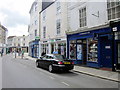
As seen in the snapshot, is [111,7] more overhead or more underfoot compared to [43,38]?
more overhead

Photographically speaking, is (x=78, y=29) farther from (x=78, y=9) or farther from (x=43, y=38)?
(x=43, y=38)

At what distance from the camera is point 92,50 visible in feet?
41.1

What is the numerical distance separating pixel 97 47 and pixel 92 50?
851mm

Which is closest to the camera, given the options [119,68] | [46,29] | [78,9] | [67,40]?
[119,68]

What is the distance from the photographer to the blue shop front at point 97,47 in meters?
10.5

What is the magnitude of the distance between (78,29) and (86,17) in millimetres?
1599

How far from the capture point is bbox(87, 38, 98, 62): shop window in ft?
39.4

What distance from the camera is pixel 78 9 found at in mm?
14398

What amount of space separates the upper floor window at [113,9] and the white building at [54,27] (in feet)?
23.5

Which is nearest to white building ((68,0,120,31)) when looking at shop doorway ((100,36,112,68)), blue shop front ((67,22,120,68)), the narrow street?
blue shop front ((67,22,120,68))

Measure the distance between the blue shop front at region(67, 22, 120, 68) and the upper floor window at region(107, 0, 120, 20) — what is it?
1.07m

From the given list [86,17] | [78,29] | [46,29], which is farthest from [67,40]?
[46,29]

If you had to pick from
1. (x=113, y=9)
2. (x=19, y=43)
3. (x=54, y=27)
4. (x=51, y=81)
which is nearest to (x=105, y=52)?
(x=113, y=9)

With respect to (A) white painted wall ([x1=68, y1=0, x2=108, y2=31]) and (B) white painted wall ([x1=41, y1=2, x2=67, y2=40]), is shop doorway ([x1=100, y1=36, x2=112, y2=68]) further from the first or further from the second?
(B) white painted wall ([x1=41, y1=2, x2=67, y2=40])
